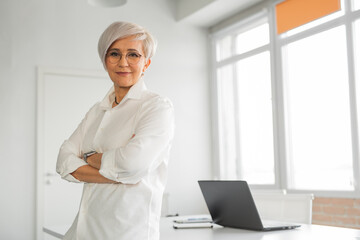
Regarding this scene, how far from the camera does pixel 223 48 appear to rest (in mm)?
5852

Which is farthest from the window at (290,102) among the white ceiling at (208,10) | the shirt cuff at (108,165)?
the shirt cuff at (108,165)

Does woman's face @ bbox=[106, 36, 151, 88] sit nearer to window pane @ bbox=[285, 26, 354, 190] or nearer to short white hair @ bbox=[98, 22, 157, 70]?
short white hair @ bbox=[98, 22, 157, 70]

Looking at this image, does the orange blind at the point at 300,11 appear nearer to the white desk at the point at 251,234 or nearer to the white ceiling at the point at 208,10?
the white ceiling at the point at 208,10

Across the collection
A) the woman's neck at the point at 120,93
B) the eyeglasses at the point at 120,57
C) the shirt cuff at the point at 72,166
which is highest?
the eyeglasses at the point at 120,57

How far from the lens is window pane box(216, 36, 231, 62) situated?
18.9 feet

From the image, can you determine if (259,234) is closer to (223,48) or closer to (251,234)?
(251,234)

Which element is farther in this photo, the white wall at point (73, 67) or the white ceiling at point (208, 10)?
the white ceiling at point (208, 10)

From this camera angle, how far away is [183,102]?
18.9ft

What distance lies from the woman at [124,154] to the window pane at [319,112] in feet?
10.0

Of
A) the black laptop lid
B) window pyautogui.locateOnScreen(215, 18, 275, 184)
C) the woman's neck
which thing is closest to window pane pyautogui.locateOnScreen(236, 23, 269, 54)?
window pyautogui.locateOnScreen(215, 18, 275, 184)

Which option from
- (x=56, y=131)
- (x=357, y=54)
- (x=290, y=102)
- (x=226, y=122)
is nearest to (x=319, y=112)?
(x=290, y=102)

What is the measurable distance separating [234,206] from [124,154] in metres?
0.92

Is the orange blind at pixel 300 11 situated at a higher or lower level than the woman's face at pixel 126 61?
higher

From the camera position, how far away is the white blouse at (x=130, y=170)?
131 cm
